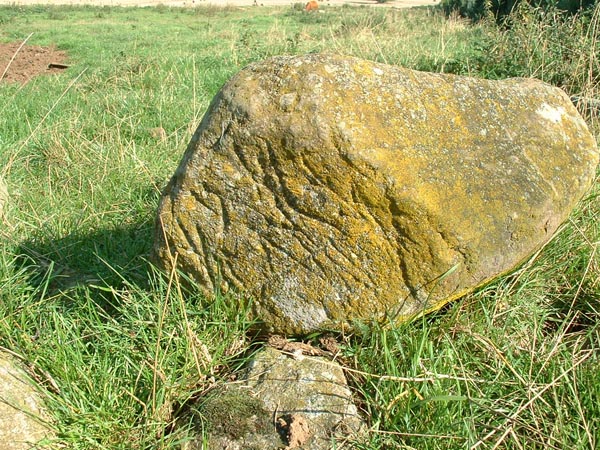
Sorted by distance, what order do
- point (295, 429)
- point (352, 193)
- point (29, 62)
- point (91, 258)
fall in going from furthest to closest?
point (29, 62)
point (91, 258)
point (352, 193)
point (295, 429)

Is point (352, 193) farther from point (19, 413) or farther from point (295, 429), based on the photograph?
point (19, 413)

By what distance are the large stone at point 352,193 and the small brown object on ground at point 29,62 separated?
29.0 feet

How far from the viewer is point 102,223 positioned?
375 centimetres

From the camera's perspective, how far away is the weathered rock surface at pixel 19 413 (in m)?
2.18

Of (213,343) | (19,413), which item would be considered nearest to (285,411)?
(213,343)

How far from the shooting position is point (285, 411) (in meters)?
2.27

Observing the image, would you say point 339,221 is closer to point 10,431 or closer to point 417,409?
point 417,409

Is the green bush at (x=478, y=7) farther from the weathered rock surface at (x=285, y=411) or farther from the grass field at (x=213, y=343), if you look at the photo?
the weathered rock surface at (x=285, y=411)

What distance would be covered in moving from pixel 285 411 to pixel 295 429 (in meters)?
0.10

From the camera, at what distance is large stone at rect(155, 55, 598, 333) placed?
2264 mm

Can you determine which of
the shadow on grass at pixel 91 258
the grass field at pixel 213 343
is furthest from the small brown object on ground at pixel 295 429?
the shadow on grass at pixel 91 258

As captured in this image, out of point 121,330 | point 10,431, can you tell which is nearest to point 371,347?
point 121,330

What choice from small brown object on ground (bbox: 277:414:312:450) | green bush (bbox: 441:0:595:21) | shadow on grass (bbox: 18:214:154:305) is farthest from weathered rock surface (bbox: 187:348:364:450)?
green bush (bbox: 441:0:595:21)

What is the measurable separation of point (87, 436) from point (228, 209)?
40.1 inches
